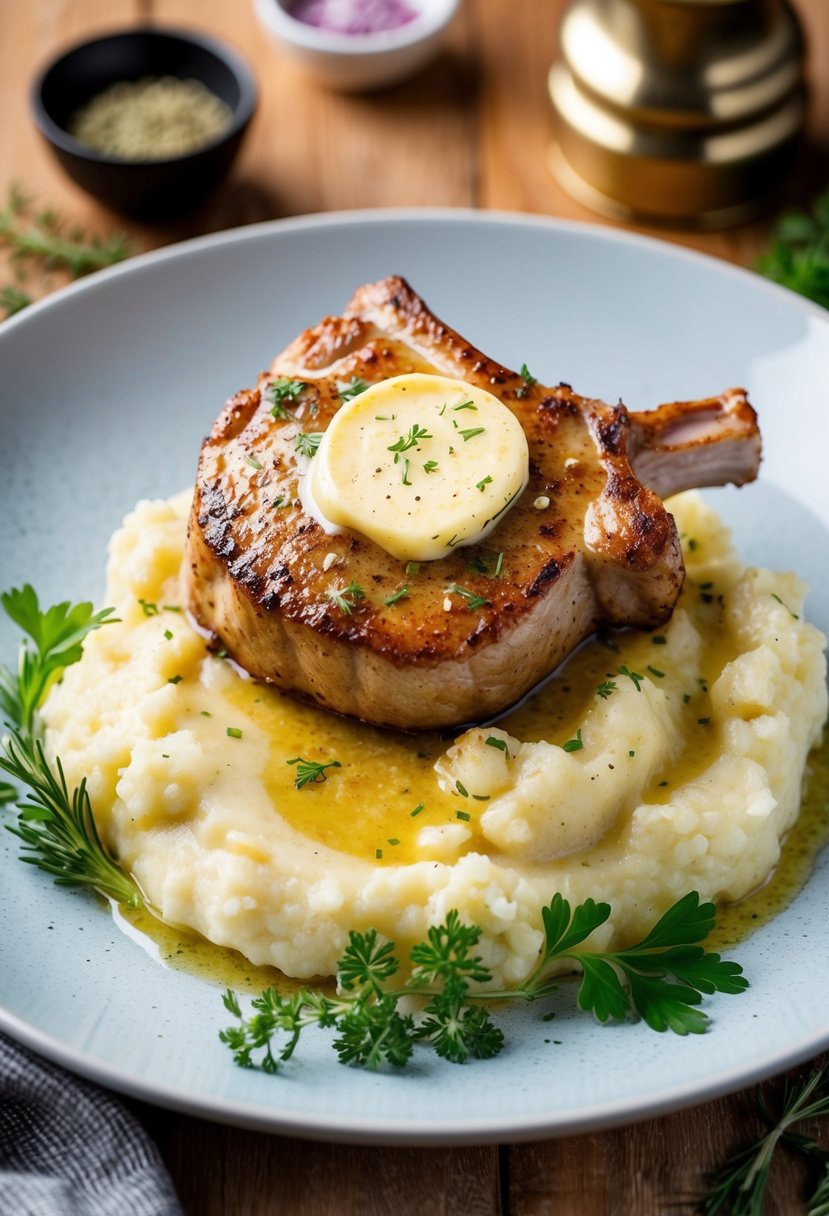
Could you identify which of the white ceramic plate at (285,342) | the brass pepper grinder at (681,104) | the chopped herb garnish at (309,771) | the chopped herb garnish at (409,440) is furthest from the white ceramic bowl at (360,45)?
the chopped herb garnish at (309,771)

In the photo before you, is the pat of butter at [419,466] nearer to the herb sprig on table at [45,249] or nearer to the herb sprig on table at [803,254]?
the herb sprig on table at [803,254]

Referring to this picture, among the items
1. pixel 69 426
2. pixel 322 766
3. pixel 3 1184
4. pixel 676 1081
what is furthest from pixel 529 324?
pixel 3 1184

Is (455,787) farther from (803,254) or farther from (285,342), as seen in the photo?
(803,254)

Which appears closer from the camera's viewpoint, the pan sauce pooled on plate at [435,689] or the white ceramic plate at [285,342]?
the white ceramic plate at [285,342]

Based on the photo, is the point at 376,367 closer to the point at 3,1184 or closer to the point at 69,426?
the point at 69,426


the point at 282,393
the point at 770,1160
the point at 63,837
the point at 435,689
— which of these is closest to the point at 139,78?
the point at 282,393

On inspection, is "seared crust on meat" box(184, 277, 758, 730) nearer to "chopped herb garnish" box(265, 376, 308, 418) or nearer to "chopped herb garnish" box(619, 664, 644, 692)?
"chopped herb garnish" box(265, 376, 308, 418)

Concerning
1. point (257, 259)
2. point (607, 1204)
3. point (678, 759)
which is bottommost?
point (607, 1204)
